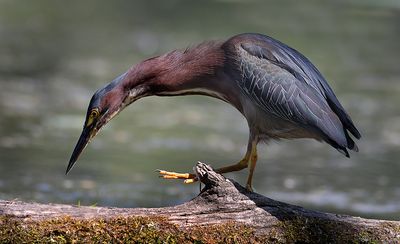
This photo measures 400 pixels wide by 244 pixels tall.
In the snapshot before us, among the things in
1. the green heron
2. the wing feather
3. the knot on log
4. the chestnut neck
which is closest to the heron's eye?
the green heron

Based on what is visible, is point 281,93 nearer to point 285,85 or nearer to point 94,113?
point 285,85

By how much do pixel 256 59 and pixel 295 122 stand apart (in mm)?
438

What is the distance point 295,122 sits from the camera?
17.2 ft

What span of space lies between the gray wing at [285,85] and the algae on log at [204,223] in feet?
2.32

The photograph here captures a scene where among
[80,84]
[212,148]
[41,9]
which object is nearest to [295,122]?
[212,148]

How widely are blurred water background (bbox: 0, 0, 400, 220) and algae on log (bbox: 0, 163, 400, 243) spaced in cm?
263

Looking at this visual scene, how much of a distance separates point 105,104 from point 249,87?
82 centimetres

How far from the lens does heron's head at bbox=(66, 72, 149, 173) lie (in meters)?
5.30

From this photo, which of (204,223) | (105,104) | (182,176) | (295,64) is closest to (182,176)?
(182,176)

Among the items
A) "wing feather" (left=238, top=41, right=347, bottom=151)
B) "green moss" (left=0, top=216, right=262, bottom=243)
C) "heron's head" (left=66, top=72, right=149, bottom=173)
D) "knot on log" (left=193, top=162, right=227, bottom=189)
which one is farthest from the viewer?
"heron's head" (left=66, top=72, right=149, bottom=173)

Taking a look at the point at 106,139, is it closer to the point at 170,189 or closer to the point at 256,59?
the point at 170,189

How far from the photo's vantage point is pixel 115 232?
4.42 m

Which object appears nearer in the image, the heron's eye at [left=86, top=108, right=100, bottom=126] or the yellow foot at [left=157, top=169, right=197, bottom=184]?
the yellow foot at [left=157, top=169, right=197, bottom=184]

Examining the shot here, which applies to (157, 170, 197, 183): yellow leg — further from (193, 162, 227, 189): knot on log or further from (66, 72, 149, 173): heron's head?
(66, 72, 149, 173): heron's head
